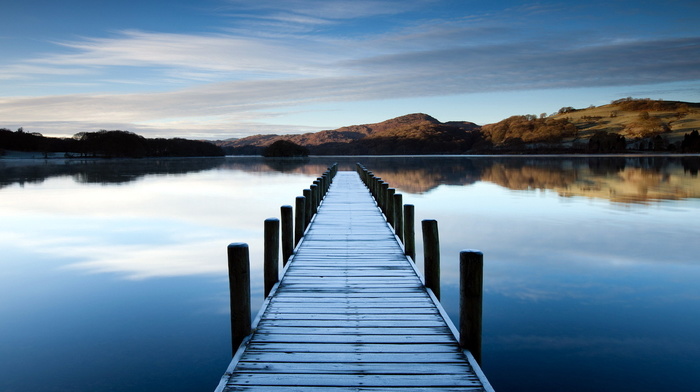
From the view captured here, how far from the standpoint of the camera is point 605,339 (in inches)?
233

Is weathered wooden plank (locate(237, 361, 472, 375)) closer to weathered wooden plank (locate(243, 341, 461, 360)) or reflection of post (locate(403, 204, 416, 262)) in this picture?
weathered wooden plank (locate(243, 341, 461, 360))

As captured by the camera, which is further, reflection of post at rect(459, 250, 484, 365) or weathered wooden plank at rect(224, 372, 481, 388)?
reflection of post at rect(459, 250, 484, 365)

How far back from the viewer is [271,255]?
6.78 metres

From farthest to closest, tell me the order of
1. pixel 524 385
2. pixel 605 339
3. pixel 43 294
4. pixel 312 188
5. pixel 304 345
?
pixel 312 188 < pixel 43 294 < pixel 605 339 < pixel 524 385 < pixel 304 345

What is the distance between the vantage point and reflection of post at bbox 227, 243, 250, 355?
15.9 ft

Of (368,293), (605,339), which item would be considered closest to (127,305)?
(368,293)

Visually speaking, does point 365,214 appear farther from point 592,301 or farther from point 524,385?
point 524,385

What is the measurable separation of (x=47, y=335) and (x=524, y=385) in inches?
228

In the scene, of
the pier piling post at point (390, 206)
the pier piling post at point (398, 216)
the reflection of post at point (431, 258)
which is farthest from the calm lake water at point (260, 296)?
the pier piling post at point (390, 206)

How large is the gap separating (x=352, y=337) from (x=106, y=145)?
113806 mm

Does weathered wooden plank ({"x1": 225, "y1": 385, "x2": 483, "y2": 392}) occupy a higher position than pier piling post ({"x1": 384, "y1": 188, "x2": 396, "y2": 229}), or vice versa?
pier piling post ({"x1": 384, "y1": 188, "x2": 396, "y2": 229})

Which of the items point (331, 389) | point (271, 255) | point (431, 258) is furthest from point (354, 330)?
point (271, 255)

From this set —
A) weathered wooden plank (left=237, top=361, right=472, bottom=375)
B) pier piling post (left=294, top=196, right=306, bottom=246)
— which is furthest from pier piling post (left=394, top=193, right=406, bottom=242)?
weathered wooden plank (left=237, top=361, right=472, bottom=375)

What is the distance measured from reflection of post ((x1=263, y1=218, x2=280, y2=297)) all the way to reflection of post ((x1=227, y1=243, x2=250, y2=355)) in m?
1.70
